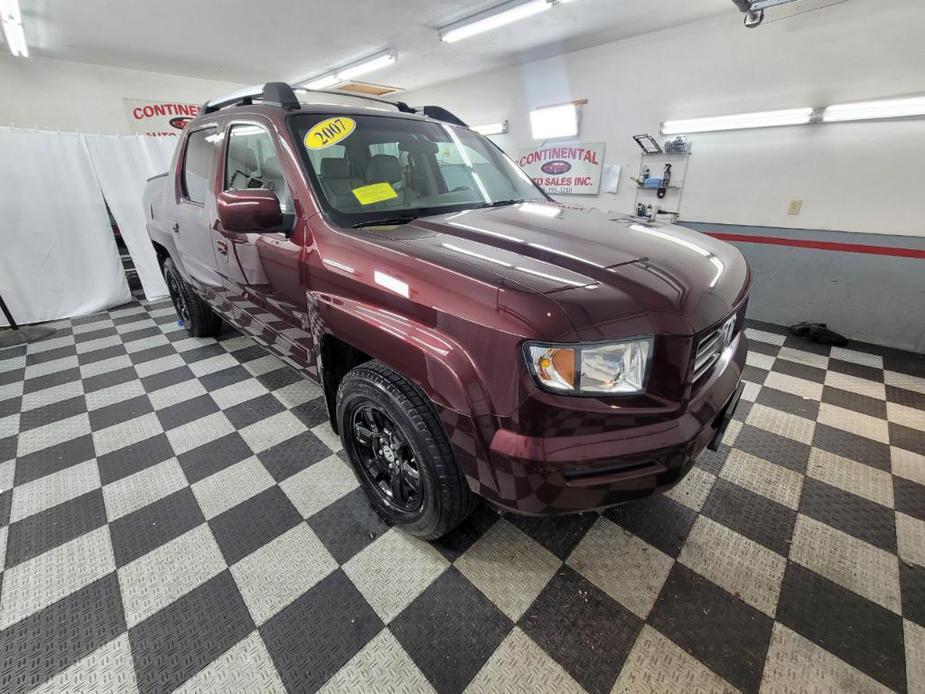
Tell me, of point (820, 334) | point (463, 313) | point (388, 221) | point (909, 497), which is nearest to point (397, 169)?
point (388, 221)

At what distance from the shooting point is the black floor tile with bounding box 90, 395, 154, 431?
217 cm

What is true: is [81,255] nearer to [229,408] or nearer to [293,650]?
[229,408]

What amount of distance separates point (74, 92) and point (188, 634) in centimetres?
798

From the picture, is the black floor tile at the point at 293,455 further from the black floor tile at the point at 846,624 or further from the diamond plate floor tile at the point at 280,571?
the black floor tile at the point at 846,624

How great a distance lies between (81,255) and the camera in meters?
3.91

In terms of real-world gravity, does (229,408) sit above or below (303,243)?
below

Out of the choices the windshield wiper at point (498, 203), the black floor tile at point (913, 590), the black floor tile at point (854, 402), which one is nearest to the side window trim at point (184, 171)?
the windshield wiper at point (498, 203)

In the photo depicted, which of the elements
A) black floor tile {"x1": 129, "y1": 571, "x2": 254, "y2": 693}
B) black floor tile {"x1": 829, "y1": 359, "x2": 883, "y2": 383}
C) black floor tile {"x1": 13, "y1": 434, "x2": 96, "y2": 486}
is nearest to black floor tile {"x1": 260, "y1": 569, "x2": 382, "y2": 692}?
black floor tile {"x1": 129, "y1": 571, "x2": 254, "y2": 693}

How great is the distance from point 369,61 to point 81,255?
4067 mm

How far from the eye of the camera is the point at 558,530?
4.89 feet

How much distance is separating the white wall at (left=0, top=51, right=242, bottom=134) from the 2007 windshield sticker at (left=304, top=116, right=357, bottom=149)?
6944 mm

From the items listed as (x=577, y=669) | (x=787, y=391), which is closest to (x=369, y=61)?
(x=787, y=391)

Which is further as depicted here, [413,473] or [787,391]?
[787,391]

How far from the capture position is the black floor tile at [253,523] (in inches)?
55.9
